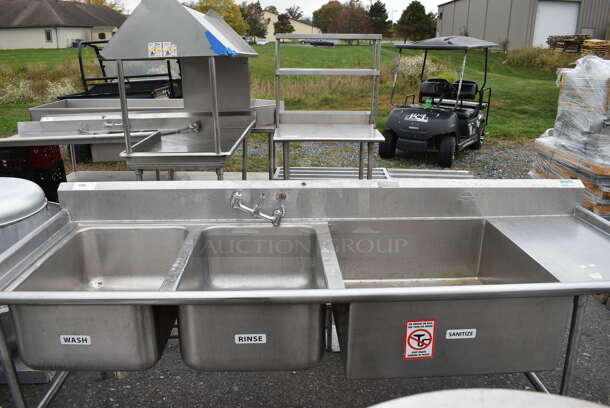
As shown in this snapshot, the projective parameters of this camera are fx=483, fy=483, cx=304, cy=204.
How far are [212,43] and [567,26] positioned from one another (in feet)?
86.4

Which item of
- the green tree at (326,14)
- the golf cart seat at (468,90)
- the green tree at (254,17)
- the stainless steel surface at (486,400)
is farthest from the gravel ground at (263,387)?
the green tree at (326,14)

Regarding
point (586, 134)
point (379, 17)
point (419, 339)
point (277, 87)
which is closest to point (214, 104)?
point (277, 87)

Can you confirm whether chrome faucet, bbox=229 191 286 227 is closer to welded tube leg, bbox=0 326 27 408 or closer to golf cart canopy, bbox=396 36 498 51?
welded tube leg, bbox=0 326 27 408

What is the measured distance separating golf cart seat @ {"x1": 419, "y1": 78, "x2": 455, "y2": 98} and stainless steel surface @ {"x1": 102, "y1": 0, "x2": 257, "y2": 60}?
16.6ft

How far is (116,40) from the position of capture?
2963 millimetres

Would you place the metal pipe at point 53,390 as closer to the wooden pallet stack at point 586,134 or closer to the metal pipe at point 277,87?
the metal pipe at point 277,87

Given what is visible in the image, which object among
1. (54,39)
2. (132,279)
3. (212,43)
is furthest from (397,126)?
(54,39)

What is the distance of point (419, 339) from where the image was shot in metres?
1.53

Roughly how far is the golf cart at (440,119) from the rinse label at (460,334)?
536 centimetres

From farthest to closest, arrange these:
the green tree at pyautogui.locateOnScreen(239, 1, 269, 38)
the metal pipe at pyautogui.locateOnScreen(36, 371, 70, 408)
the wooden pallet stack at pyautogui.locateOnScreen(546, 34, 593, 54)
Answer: the green tree at pyautogui.locateOnScreen(239, 1, 269, 38) → the wooden pallet stack at pyautogui.locateOnScreen(546, 34, 593, 54) → the metal pipe at pyautogui.locateOnScreen(36, 371, 70, 408)

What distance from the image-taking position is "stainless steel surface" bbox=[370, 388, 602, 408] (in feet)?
3.14

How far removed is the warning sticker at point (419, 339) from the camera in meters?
1.51

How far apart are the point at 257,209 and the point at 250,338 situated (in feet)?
2.26

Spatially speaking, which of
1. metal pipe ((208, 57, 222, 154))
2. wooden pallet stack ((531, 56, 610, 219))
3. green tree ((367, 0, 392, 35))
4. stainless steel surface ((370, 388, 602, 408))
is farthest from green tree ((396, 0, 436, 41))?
stainless steel surface ((370, 388, 602, 408))
